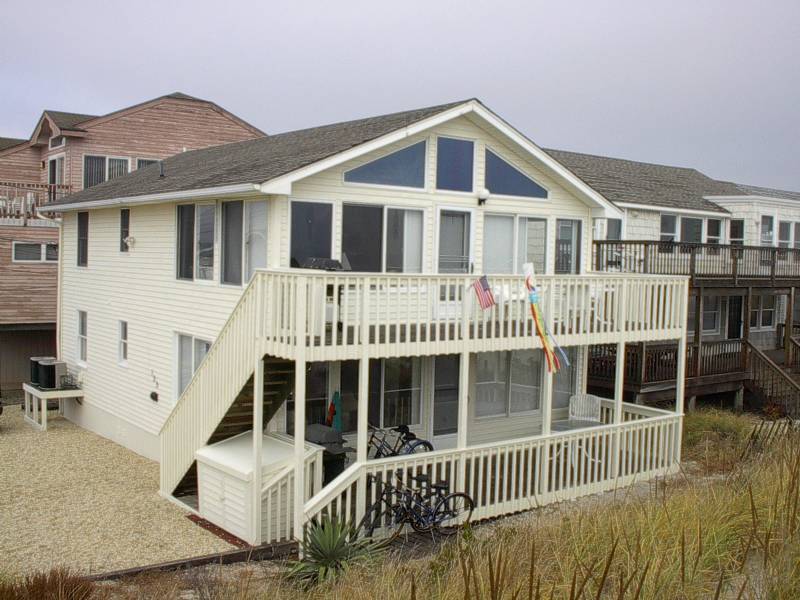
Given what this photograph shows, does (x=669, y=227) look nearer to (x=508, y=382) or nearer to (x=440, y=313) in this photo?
(x=508, y=382)

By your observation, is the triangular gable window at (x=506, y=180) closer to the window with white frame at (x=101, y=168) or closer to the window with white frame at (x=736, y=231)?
the window with white frame at (x=736, y=231)

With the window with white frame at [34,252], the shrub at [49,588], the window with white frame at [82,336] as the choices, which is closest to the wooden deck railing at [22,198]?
the window with white frame at [34,252]

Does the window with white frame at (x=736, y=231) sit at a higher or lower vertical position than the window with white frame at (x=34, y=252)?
higher

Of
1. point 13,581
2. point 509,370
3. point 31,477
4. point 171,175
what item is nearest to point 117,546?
point 13,581

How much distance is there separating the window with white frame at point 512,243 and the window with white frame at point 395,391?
8.79 feet

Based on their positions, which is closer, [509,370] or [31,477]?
[31,477]

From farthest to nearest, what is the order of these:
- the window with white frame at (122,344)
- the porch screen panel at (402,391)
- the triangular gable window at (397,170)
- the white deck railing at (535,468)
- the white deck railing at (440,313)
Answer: the window with white frame at (122,344)
the porch screen panel at (402,391)
the triangular gable window at (397,170)
the white deck railing at (535,468)
the white deck railing at (440,313)

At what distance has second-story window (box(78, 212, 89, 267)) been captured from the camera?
22.6m

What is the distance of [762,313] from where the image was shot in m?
31.3

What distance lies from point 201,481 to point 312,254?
14.0 ft

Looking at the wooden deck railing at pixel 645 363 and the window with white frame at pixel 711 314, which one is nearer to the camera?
the wooden deck railing at pixel 645 363

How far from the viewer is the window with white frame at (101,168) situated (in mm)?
29547

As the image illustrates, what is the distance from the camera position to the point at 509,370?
59.9 feet

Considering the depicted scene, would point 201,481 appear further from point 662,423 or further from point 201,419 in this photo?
point 662,423
